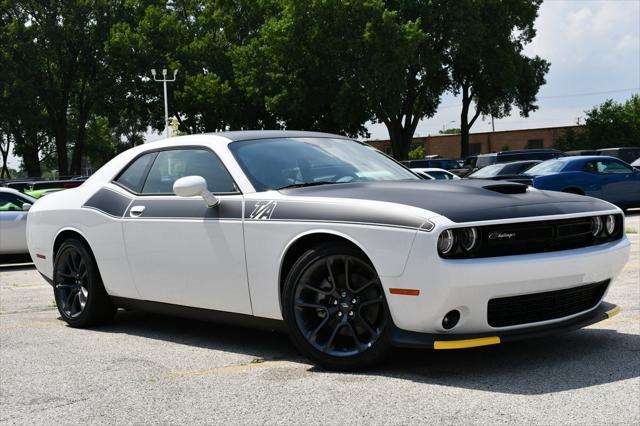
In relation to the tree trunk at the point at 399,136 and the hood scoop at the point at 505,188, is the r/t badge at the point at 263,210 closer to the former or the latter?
the hood scoop at the point at 505,188

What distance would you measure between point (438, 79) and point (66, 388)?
48.1m

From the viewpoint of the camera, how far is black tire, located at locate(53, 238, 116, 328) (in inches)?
268

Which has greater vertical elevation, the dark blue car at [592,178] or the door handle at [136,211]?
the door handle at [136,211]

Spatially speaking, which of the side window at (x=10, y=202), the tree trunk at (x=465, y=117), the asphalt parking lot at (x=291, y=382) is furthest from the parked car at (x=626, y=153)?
the asphalt parking lot at (x=291, y=382)

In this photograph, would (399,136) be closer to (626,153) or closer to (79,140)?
(626,153)

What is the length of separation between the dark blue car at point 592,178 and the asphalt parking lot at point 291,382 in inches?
578

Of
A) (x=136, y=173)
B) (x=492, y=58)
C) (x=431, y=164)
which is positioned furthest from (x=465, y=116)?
(x=136, y=173)

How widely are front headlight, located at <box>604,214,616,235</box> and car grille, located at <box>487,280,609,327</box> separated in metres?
0.35

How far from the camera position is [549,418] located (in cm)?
397

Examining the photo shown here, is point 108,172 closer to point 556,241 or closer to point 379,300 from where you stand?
point 379,300

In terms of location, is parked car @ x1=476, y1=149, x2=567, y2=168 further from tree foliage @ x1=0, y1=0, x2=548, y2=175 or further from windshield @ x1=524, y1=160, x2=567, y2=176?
tree foliage @ x1=0, y1=0, x2=548, y2=175

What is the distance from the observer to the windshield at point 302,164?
5.70 metres

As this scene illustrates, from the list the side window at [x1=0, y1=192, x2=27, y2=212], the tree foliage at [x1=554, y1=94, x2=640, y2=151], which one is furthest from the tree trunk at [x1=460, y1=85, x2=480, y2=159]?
the side window at [x1=0, y1=192, x2=27, y2=212]

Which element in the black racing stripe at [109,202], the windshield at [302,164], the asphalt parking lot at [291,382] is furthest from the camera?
the black racing stripe at [109,202]
